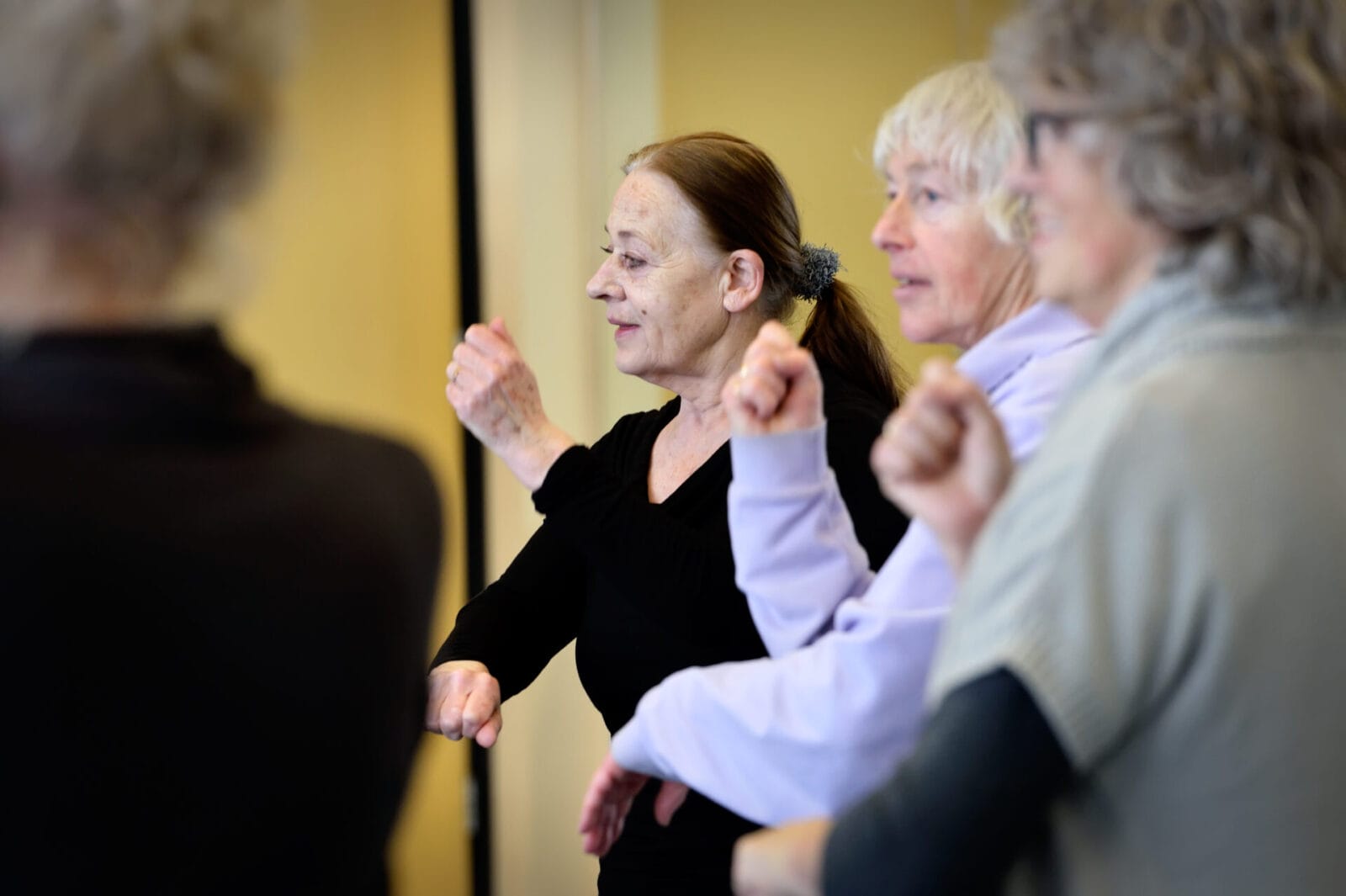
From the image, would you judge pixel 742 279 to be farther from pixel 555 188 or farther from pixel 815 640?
pixel 555 188

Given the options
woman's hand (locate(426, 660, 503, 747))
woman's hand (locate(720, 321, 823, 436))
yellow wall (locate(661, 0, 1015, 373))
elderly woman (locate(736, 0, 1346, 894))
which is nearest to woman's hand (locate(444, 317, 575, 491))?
woman's hand (locate(426, 660, 503, 747))

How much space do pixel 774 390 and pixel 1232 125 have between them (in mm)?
471

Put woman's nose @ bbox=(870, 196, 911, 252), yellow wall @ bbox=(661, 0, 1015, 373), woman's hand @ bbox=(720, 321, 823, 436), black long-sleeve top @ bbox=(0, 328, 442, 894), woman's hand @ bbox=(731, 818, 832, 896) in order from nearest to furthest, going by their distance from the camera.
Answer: black long-sleeve top @ bbox=(0, 328, 442, 894) < woman's hand @ bbox=(731, 818, 832, 896) < woman's hand @ bbox=(720, 321, 823, 436) < woman's nose @ bbox=(870, 196, 911, 252) < yellow wall @ bbox=(661, 0, 1015, 373)

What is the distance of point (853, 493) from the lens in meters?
1.70

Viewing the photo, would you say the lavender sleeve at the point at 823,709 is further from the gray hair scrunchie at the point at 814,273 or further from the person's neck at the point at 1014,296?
the gray hair scrunchie at the point at 814,273

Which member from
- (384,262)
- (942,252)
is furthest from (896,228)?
(384,262)

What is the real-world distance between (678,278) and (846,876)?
3.93 feet

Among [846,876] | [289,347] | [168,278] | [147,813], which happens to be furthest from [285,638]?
[289,347]

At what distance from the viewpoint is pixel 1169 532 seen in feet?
2.81

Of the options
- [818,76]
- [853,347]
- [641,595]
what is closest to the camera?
[641,595]

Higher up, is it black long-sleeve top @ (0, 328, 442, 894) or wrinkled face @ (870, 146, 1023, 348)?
wrinkled face @ (870, 146, 1023, 348)

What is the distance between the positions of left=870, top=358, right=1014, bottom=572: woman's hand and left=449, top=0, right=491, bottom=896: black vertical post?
8.14 ft

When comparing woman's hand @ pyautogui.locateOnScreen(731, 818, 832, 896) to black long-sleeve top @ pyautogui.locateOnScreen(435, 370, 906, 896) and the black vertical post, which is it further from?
the black vertical post

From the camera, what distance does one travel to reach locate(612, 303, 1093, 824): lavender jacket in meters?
1.14
